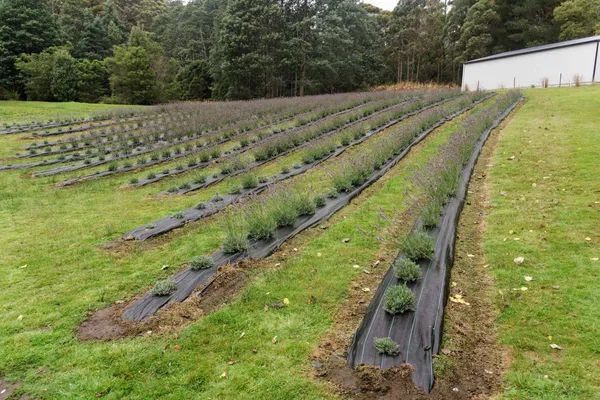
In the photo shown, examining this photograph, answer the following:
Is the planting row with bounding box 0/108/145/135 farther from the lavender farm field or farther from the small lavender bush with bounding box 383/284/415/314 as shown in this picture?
the small lavender bush with bounding box 383/284/415/314

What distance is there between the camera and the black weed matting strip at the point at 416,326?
2285 millimetres

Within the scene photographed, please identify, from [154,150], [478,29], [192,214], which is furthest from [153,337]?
[478,29]

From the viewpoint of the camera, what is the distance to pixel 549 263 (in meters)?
3.35

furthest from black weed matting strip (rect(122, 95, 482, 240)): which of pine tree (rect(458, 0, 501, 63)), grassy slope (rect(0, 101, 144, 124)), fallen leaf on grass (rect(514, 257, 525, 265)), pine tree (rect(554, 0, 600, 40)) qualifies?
pine tree (rect(554, 0, 600, 40))

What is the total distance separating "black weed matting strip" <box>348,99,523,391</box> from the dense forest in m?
27.7

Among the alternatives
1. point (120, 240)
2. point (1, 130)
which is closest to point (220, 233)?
point (120, 240)

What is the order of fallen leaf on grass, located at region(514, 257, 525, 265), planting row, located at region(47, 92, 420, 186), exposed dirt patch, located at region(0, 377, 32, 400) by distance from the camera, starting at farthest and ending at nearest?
1. planting row, located at region(47, 92, 420, 186)
2. fallen leaf on grass, located at region(514, 257, 525, 265)
3. exposed dirt patch, located at region(0, 377, 32, 400)

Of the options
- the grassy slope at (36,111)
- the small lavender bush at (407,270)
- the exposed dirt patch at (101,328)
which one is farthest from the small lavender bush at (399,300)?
the grassy slope at (36,111)

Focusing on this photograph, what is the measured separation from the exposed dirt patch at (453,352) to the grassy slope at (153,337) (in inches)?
5.9

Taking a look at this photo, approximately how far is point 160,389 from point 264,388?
659mm

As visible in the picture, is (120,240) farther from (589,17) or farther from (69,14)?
(69,14)

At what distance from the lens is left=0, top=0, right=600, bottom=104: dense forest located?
2814 cm

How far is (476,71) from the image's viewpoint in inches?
1081

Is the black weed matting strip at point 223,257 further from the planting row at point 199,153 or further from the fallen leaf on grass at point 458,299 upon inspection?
the planting row at point 199,153
